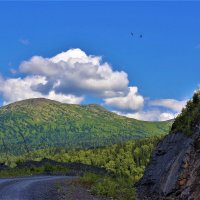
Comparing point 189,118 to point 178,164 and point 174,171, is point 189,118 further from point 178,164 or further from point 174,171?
point 174,171

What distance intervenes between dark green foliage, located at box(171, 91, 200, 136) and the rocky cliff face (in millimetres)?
424

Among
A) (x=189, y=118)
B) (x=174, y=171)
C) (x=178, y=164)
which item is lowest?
(x=174, y=171)

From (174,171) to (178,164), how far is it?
0.43 metres

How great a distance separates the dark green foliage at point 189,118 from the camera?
23031 millimetres

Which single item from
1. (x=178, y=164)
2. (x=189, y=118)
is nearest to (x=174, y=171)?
(x=178, y=164)

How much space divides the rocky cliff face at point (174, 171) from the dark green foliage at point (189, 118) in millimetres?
424

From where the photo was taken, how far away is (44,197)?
21.8 meters

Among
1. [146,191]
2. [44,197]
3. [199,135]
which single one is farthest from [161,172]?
[44,197]

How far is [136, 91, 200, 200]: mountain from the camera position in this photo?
19.0m

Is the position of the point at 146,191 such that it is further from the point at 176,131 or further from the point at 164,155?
the point at 176,131

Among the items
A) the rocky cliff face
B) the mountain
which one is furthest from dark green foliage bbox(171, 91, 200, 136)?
the rocky cliff face

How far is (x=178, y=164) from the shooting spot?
21.3 metres

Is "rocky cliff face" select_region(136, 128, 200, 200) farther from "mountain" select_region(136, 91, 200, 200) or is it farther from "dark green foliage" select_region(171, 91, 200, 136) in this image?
"dark green foliage" select_region(171, 91, 200, 136)

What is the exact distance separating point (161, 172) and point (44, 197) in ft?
24.5
